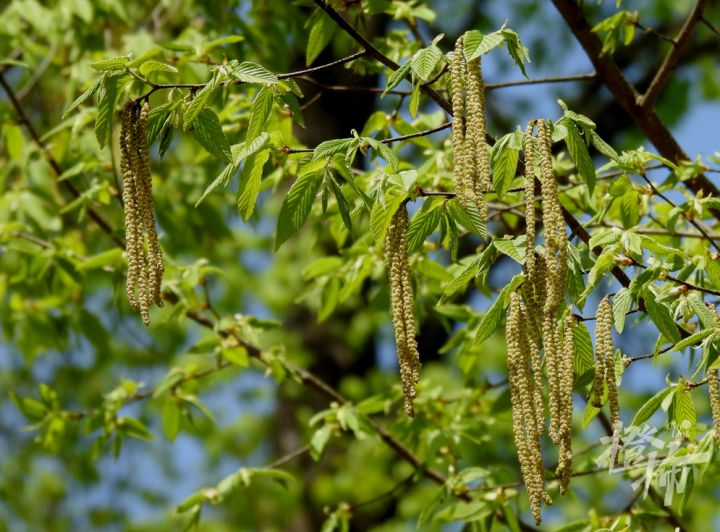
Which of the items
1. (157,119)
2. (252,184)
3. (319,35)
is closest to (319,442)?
(319,35)

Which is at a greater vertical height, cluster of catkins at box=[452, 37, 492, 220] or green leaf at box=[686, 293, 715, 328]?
cluster of catkins at box=[452, 37, 492, 220]

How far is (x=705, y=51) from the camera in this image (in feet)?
34.0

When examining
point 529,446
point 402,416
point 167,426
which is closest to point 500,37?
point 529,446

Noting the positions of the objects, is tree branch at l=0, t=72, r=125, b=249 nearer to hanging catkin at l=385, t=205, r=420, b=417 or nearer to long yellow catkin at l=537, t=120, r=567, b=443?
hanging catkin at l=385, t=205, r=420, b=417

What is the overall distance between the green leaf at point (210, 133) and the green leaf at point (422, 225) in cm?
49

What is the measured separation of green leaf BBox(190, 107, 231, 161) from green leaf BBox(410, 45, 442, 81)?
1.63 feet

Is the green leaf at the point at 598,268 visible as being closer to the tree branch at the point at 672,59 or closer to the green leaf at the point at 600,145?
the green leaf at the point at 600,145

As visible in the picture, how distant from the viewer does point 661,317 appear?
278 cm

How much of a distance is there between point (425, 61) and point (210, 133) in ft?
1.82

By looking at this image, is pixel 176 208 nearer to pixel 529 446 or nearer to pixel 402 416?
pixel 402 416

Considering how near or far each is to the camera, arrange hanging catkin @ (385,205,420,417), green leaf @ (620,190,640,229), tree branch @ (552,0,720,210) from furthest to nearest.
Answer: tree branch @ (552,0,720,210), green leaf @ (620,190,640,229), hanging catkin @ (385,205,420,417)

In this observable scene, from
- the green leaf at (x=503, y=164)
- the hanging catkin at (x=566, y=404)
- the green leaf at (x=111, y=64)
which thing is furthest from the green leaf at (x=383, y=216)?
the green leaf at (x=111, y=64)

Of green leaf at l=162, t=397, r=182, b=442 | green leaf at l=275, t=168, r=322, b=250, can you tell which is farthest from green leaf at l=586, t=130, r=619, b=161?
green leaf at l=162, t=397, r=182, b=442

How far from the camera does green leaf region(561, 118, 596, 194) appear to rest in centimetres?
260
